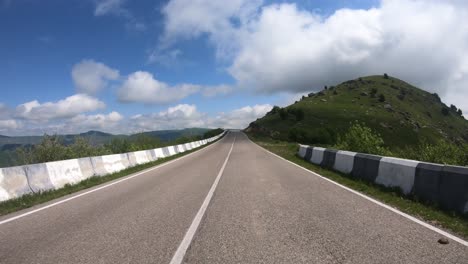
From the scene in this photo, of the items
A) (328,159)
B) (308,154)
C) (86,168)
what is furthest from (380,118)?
(86,168)

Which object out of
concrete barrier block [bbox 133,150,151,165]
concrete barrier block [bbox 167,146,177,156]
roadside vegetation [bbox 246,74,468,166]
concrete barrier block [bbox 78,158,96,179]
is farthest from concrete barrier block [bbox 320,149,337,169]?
roadside vegetation [bbox 246,74,468,166]

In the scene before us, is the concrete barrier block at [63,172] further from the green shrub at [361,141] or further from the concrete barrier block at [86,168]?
the green shrub at [361,141]

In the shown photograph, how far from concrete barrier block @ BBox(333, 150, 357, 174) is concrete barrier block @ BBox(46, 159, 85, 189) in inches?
410

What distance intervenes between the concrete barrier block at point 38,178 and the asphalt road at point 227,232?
84.7 inches

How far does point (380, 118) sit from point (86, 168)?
143 m

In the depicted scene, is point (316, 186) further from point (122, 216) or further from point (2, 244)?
point (2, 244)

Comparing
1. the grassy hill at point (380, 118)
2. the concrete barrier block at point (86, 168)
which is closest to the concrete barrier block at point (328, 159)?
the concrete barrier block at point (86, 168)

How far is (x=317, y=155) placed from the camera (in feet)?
66.4

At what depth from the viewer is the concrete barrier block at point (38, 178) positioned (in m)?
11.0

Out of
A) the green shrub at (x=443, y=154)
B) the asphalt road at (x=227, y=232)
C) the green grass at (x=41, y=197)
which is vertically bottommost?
the green shrub at (x=443, y=154)

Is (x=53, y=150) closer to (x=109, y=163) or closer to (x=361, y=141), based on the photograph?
(x=109, y=163)

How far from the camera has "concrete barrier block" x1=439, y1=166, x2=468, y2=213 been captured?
6.98m

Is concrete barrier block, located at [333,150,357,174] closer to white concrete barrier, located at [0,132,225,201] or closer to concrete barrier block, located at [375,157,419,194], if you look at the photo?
concrete barrier block, located at [375,157,419,194]

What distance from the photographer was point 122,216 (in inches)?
296
